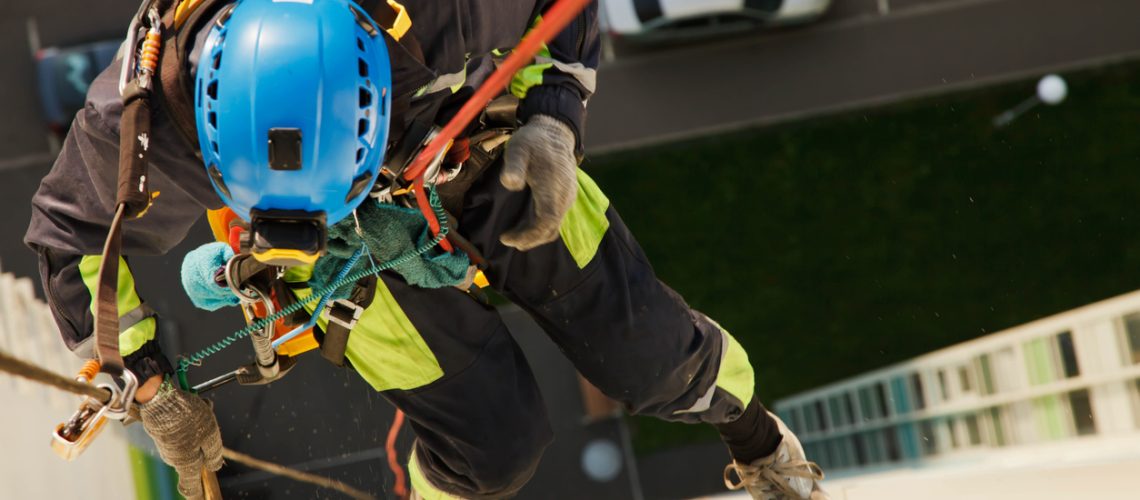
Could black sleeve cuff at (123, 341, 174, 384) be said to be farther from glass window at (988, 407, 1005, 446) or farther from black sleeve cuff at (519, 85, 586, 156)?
glass window at (988, 407, 1005, 446)

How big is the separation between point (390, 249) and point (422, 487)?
2.43ft

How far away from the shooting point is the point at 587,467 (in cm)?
468

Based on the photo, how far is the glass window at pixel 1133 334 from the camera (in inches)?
133

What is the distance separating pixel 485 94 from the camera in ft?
4.89

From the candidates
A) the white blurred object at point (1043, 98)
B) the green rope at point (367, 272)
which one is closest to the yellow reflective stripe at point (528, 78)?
the green rope at point (367, 272)

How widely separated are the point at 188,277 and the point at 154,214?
342 mm

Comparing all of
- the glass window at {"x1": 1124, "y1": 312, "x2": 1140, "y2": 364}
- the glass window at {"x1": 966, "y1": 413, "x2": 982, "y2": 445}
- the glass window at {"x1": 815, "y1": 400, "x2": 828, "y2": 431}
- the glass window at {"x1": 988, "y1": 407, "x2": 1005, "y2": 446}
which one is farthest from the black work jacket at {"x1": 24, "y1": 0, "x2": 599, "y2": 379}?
the glass window at {"x1": 815, "y1": 400, "x2": 828, "y2": 431}

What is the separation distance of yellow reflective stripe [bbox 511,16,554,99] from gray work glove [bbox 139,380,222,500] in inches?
32.6

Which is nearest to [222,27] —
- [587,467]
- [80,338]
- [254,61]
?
[254,61]

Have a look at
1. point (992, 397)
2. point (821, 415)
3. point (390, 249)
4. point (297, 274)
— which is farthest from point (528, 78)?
point (821, 415)

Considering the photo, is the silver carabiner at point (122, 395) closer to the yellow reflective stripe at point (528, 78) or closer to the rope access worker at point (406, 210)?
the rope access worker at point (406, 210)

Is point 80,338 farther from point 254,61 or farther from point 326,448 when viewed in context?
point 326,448

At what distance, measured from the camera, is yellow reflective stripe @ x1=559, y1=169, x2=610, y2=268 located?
6.82 feet

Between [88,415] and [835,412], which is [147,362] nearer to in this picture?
[88,415]
